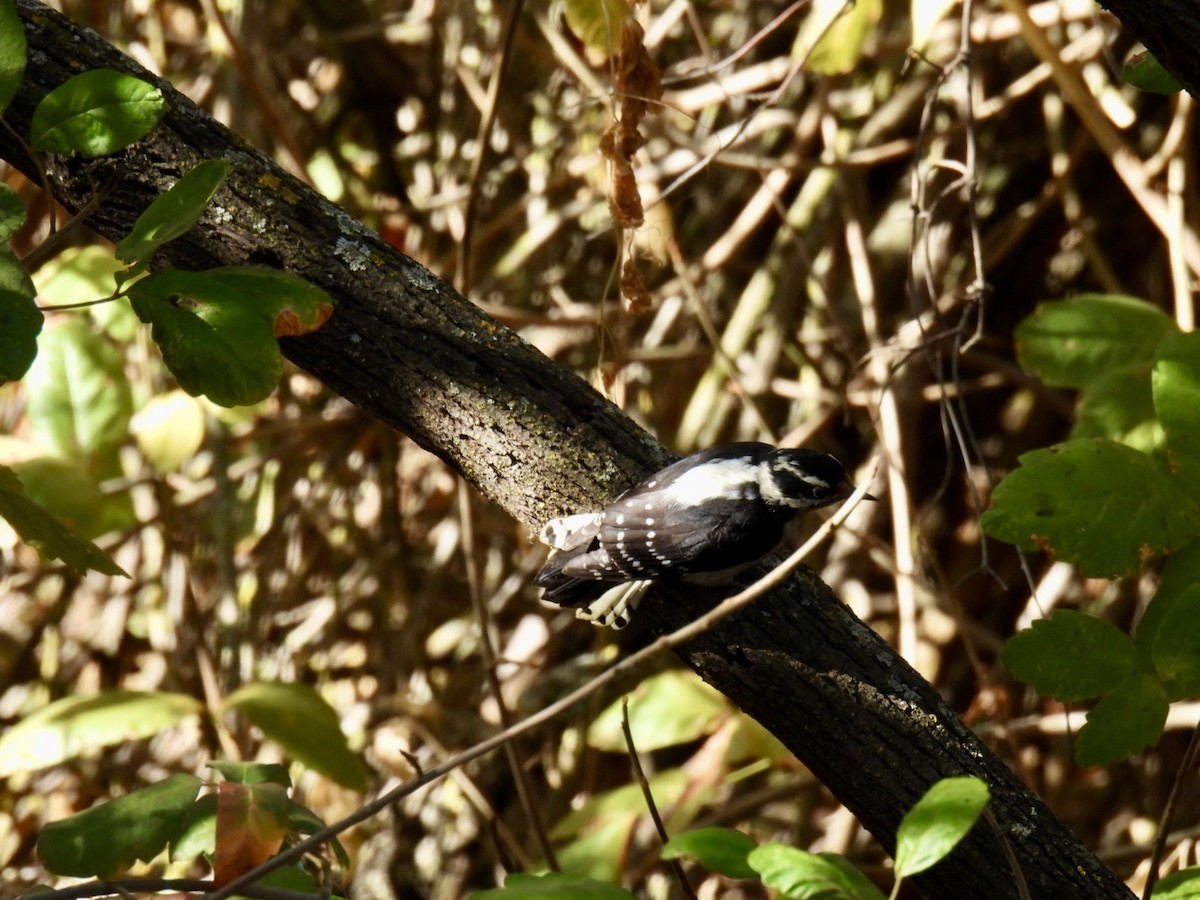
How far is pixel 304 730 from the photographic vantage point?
263 centimetres

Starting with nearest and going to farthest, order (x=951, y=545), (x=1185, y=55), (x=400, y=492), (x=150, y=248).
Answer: (x=150, y=248) → (x=1185, y=55) → (x=951, y=545) → (x=400, y=492)

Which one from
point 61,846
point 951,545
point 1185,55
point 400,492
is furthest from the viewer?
point 400,492

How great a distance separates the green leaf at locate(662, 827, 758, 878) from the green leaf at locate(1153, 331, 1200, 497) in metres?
1.00

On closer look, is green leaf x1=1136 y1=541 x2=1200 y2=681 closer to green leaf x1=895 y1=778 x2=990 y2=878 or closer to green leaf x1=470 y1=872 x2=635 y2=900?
green leaf x1=895 y1=778 x2=990 y2=878

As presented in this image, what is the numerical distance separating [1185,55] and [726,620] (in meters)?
1.06

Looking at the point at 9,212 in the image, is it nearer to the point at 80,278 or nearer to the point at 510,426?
the point at 510,426

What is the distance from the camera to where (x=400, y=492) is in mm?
4578

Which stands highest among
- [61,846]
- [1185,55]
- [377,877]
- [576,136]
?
[576,136]

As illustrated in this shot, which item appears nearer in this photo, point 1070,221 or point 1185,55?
point 1185,55

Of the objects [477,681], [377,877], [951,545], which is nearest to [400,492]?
[477,681]

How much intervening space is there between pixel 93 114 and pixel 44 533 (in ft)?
1.88

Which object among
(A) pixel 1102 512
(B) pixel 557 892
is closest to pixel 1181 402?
(A) pixel 1102 512

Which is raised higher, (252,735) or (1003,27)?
(1003,27)

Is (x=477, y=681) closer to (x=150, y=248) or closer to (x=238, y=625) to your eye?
(x=238, y=625)
